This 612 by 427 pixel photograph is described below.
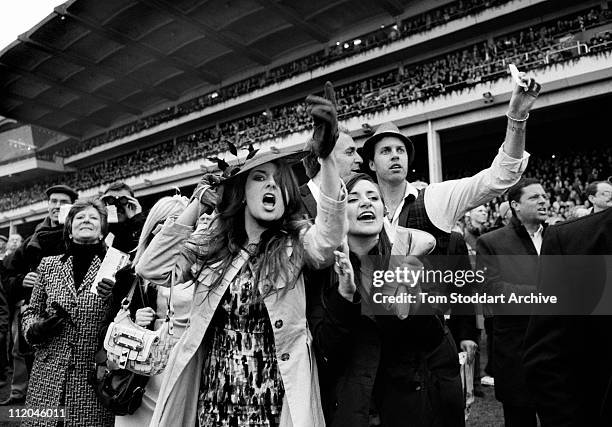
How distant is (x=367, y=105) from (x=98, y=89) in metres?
22.2

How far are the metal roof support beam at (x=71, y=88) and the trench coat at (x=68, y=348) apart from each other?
34.1 m

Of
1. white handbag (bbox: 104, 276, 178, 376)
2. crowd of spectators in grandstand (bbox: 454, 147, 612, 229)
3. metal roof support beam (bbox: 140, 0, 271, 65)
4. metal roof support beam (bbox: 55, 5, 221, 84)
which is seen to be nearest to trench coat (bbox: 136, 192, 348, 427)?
white handbag (bbox: 104, 276, 178, 376)

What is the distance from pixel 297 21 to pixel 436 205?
24.9 metres

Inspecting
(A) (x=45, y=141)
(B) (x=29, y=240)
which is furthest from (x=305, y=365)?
(A) (x=45, y=141)

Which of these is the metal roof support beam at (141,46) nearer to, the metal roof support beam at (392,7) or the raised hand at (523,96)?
the metal roof support beam at (392,7)

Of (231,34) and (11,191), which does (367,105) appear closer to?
(231,34)

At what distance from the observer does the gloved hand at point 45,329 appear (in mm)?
3035

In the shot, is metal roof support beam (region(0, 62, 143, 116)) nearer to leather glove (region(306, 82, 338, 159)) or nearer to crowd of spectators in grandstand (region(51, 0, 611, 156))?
crowd of spectators in grandstand (region(51, 0, 611, 156))

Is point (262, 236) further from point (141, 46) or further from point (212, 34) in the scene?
point (141, 46)

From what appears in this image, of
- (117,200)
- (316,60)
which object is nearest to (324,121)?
(117,200)

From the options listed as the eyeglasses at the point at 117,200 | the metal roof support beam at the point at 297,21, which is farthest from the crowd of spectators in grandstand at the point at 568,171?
the metal roof support beam at the point at 297,21

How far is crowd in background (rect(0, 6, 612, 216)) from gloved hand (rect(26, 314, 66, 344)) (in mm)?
8689

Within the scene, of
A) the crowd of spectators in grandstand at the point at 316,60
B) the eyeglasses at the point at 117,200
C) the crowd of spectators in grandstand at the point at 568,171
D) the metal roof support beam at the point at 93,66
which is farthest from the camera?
the metal roof support beam at the point at 93,66

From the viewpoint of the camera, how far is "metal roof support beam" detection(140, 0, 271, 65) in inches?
1000
